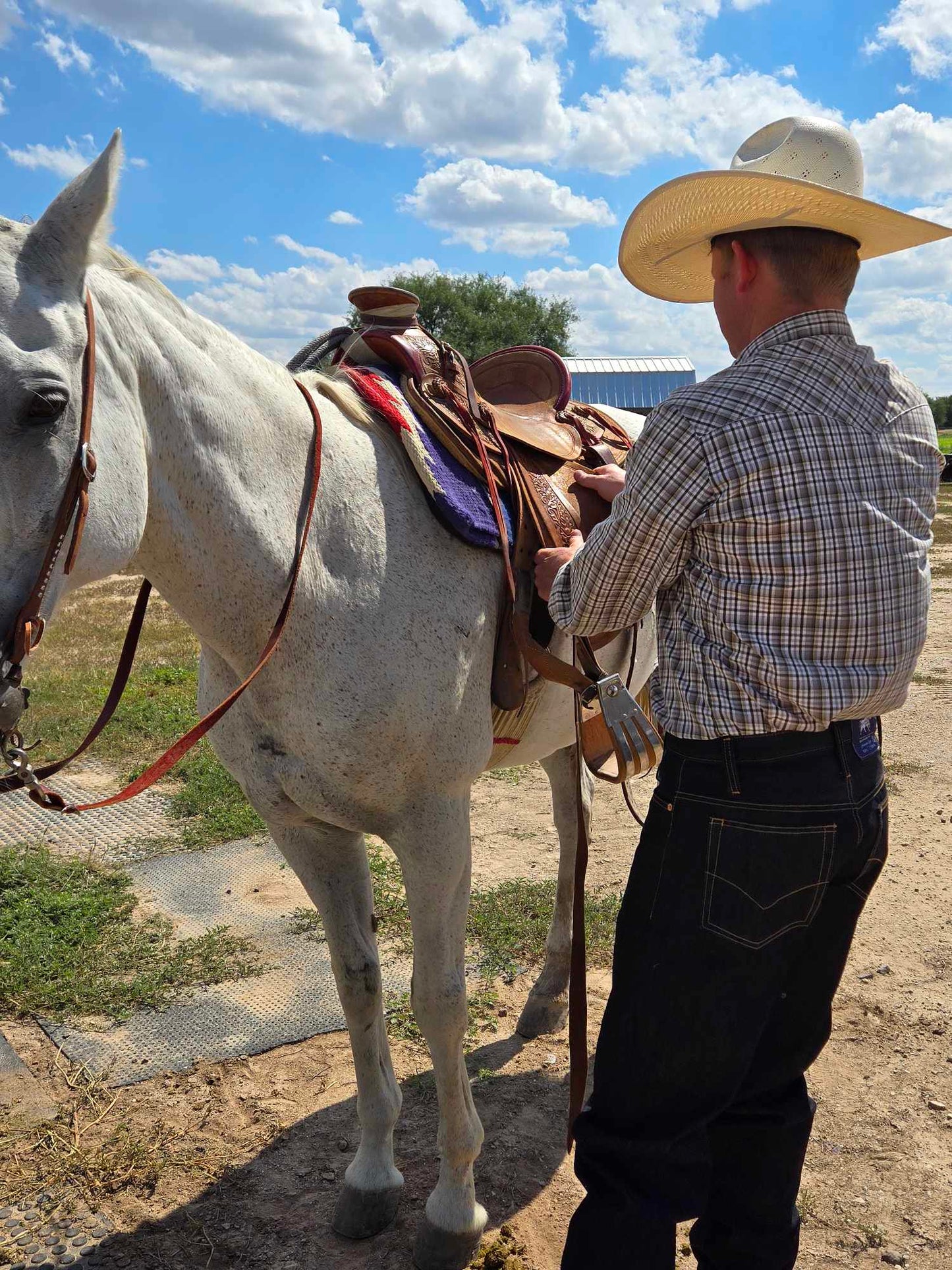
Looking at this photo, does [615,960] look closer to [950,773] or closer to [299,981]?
[299,981]

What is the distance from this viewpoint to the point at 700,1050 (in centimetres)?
167

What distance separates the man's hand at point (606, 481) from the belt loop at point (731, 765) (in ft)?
3.49

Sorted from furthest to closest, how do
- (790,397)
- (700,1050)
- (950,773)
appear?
(950,773) < (700,1050) < (790,397)

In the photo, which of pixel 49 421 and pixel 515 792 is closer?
pixel 49 421

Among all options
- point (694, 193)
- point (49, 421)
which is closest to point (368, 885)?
point (49, 421)

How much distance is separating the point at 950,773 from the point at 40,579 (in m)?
5.65

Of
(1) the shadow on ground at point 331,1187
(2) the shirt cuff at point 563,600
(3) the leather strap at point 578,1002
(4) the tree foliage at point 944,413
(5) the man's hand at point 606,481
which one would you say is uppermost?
(4) the tree foliage at point 944,413

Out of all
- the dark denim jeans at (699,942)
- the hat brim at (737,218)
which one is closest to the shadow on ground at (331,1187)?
the dark denim jeans at (699,942)

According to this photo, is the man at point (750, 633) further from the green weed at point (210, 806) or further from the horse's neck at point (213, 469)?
the green weed at point (210, 806)

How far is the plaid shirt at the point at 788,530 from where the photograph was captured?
5.05 feet

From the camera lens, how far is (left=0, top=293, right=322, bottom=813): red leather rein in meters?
1.59

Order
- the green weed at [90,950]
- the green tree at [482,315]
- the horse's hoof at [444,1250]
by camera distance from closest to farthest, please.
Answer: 1. the horse's hoof at [444,1250]
2. the green weed at [90,950]
3. the green tree at [482,315]

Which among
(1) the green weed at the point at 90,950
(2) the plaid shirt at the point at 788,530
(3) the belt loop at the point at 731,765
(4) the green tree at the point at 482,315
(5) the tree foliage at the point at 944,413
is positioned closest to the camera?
(2) the plaid shirt at the point at 788,530

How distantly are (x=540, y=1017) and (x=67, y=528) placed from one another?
2603 mm
